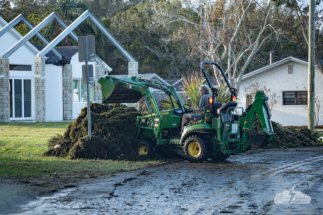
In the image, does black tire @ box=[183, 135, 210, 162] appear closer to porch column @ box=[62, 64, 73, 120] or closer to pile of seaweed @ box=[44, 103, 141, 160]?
pile of seaweed @ box=[44, 103, 141, 160]

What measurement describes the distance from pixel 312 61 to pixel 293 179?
45.6 feet

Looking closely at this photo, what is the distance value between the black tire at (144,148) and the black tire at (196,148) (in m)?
1.18

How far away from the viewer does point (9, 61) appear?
26.4 m

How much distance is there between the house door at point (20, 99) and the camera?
90.2 feet

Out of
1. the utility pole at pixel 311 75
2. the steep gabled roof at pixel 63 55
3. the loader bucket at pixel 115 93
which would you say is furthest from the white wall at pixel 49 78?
the loader bucket at pixel 115 93

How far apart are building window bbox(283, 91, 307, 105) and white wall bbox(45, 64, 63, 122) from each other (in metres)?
15.6

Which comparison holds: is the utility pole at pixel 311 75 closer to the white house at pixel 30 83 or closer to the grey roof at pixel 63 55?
the white house at pixel 30 83

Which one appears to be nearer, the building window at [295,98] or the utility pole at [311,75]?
the utility pole at [311,75]

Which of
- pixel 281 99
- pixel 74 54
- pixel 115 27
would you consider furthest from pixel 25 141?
pixel 115 27

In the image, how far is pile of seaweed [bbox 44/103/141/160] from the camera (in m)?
12.5

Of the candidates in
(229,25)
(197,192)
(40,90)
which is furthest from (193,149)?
(229,25)

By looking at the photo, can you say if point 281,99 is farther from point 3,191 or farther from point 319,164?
point 3,191

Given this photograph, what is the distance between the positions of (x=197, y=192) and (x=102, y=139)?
16.2ft

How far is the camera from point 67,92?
94.4 ft
